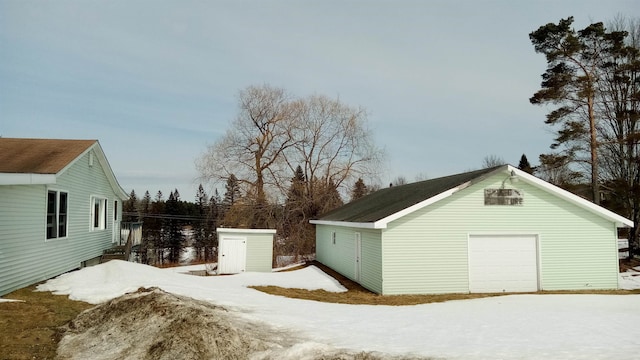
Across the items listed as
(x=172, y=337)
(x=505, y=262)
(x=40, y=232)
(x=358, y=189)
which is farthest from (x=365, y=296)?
(x=358, y=189)

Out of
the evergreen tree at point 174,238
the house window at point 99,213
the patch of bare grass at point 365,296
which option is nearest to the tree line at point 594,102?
the patch of bare grass at point 365,296

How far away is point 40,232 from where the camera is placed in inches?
494

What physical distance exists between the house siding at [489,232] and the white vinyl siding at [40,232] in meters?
10.4

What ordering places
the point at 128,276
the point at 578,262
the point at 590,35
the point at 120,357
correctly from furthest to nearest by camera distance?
the point at 590,35 → the point at 578,262 → the point at 128,276 → the point at 120,357

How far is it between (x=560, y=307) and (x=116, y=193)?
792 inches

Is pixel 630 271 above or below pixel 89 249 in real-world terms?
below

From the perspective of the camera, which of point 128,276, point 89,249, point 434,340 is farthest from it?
point 89,249

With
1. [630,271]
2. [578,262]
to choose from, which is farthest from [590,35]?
[578,262]

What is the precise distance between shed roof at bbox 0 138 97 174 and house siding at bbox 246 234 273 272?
8.79 m

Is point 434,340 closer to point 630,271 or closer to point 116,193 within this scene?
point 116,193

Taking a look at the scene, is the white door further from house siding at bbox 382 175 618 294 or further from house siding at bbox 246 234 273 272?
house siding at bbox 246 234 273 272

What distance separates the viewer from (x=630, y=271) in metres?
23.5

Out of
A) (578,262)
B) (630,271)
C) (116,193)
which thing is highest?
(116,193)

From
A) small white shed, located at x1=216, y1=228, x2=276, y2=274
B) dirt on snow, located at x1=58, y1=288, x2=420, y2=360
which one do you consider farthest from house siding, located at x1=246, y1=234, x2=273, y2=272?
dirt on snow, located at x1=58, y1=288, x2=420, y2=360
